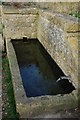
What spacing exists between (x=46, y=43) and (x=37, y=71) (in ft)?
4.98

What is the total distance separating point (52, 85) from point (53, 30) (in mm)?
1856

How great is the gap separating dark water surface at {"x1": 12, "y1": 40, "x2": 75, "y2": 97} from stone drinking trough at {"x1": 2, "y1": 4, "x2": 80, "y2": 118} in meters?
0.26

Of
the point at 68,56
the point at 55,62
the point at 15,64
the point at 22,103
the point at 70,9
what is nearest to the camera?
the point at 22,103

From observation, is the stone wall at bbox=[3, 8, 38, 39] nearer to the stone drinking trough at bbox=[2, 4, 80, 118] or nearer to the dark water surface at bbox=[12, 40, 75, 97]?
the stone drinking trough at bbox=[2, 4, 80, 118]

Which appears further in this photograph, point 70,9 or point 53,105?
point 70,9

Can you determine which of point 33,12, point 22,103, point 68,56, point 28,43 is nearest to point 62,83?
point 68,56

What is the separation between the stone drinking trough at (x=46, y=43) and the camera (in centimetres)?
363

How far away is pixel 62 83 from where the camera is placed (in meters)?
5.08

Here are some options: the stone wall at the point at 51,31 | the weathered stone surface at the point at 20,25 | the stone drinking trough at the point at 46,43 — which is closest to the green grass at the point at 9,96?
the stone drinking trough at the point at 46,43

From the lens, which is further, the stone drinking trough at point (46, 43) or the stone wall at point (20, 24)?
the stone wall at point (20, 24)

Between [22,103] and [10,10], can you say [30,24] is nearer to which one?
[10,10]

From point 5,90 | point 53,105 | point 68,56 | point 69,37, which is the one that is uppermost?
point 69,37

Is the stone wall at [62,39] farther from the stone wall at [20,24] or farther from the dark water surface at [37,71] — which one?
the stone wall at [20,24]

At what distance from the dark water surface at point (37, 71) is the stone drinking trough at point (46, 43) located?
0.26m
